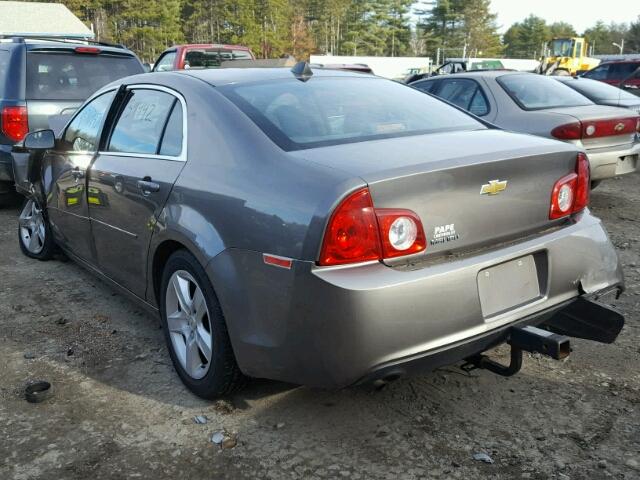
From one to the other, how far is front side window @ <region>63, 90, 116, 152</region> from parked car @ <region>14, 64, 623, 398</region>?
500mm

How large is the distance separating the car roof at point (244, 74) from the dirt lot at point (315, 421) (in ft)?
5.11

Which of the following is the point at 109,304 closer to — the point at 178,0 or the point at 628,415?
the point at 628,415

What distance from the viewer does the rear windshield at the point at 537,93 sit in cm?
714

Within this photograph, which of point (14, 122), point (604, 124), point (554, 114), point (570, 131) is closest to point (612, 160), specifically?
point (604, 124)

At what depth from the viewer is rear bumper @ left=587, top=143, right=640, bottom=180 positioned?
21.8 feet

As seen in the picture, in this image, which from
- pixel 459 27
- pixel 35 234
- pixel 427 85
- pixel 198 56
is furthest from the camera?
pixel 459 27

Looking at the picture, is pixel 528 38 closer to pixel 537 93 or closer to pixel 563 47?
pixel 563 47

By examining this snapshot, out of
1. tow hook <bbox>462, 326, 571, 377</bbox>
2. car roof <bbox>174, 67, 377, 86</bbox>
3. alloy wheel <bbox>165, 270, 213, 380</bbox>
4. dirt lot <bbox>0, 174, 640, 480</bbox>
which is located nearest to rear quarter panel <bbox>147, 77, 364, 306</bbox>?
car roof <bbox>174, 67, 377, 86</bbox>

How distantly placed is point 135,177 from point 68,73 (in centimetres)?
436

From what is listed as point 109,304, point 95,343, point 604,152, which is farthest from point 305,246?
point 604,152

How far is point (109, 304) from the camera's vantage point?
4.39 metres

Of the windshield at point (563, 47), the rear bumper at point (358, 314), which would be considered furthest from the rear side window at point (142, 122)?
the windshield at point (563, 47)

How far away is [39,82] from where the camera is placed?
6730mm

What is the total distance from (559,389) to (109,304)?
295cm
